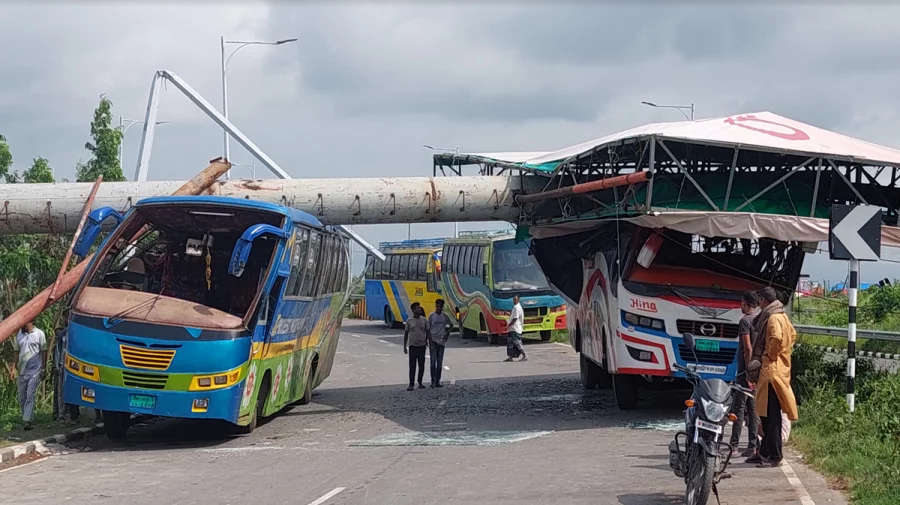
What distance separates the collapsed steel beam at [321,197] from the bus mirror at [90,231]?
3.71m

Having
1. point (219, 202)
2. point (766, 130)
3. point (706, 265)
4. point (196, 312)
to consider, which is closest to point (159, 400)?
point (196, 312)

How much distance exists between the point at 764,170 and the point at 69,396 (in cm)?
1036

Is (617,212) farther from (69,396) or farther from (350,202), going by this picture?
(69,396)

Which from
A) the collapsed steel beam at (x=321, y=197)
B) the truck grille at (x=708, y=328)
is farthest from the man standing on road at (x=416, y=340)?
the truck grille at (x=708, y=328)

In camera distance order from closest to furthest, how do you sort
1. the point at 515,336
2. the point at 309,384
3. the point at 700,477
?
the point at 700,477 < the point at 309,384 < the point at 515,336

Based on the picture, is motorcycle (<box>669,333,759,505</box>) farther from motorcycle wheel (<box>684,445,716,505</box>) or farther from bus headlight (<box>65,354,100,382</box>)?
bus headlight (<box>65,354,100,382</box>)

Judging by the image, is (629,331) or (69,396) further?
(629,331)

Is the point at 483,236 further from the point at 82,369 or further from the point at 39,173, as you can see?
the point at 82,369

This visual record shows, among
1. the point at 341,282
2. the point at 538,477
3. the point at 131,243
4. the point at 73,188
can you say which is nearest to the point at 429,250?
the point at 341,282

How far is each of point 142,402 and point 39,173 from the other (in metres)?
10.6

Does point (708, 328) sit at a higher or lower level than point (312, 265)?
lower

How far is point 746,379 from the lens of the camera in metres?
11.2

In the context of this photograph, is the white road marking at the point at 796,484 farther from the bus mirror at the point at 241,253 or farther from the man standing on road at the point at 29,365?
the man standing on road at the point at 29,365

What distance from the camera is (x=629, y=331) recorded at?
15.2 meters
